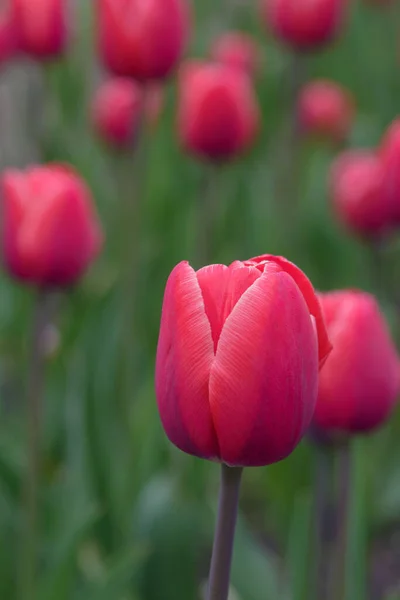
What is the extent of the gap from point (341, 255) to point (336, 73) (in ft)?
5.72

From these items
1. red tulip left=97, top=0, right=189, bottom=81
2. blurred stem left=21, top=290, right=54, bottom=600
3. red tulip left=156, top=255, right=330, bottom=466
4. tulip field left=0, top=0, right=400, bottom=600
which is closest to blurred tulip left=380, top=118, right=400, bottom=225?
tulip field left=0, top=0, right=400, bottom=600

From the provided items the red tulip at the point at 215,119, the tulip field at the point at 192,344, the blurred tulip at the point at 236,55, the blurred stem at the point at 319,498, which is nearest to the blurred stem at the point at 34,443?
the tulip field at the point at 192,344

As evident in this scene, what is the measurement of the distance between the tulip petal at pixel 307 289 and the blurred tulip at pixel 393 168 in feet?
2.33

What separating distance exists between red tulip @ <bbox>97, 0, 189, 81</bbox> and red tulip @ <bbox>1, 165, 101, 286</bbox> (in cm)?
24

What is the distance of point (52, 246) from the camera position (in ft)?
3.04

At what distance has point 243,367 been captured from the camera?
436mm

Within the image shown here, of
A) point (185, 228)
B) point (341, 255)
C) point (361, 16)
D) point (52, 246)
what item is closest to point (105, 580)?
point (52, 246)

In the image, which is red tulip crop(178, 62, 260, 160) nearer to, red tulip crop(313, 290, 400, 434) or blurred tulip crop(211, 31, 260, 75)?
blurred tulip crop(211, 31, 260, 75)

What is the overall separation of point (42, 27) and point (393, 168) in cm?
61

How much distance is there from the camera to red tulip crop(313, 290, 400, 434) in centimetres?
67

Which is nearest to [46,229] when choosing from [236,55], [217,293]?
[217,293]

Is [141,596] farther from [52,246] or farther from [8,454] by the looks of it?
[52,246]

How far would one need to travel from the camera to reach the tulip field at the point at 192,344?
1.46 ft

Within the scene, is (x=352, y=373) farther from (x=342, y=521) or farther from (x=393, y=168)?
(x=393, y=168)
